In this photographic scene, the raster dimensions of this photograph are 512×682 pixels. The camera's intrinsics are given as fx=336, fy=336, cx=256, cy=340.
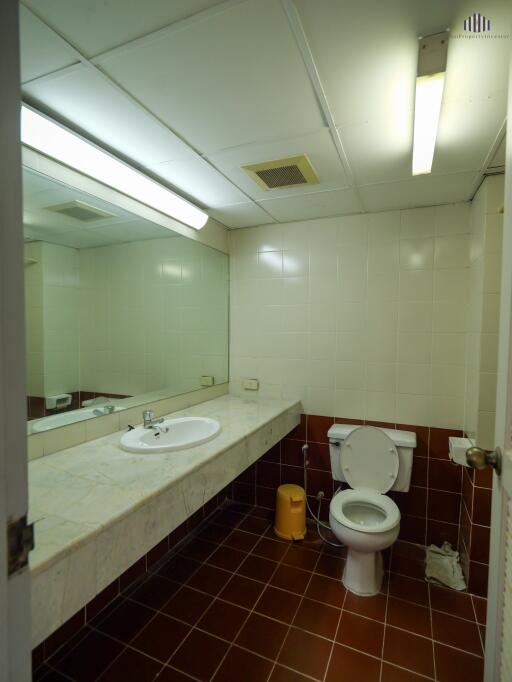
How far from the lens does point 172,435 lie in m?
1.99

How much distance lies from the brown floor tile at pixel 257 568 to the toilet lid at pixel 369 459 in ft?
2.33

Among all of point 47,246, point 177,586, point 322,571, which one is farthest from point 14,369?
point 322,571

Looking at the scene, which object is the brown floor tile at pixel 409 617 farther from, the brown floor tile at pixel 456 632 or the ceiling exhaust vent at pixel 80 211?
the ceiling exhaust vent at pixel 80 211

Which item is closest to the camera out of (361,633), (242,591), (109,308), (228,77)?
(228,77)

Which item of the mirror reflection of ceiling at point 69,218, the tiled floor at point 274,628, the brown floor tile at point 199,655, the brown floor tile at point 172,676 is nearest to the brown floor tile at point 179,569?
the tiled floor at point 274,628

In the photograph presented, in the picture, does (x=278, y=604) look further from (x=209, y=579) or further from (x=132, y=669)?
(x=132, y=669)

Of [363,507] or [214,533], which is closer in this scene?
[363,507]

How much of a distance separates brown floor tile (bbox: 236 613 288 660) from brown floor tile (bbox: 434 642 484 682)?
2.22ft

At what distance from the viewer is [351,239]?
2422 millimetres

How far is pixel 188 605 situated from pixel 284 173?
2.33 metres

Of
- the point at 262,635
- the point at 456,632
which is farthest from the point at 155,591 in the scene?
the point at 456,632

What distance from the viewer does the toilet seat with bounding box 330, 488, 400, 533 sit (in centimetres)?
195

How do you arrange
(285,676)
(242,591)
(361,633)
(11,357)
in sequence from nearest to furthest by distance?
(11,357), (285,676), (361,633), (242,591)

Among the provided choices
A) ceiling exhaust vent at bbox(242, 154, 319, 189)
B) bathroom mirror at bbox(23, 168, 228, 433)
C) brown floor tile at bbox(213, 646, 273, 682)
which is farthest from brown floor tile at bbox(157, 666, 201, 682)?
ceiling exhaust vent at bbox(242, 154, 319, 189)
